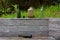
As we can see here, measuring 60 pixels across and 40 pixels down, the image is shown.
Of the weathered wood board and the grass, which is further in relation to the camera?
the grass

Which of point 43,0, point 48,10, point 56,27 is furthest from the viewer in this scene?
point 43,0

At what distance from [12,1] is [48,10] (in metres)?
0.72

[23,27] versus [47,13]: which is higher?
[47,13]

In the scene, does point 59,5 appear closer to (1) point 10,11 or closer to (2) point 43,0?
(2) point 43,0

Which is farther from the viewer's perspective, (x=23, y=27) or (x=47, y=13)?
(x=47, y=13)

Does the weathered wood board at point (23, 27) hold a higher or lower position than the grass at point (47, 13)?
lower

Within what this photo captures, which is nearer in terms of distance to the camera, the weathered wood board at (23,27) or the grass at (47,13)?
the weathered wood board at (23,27)

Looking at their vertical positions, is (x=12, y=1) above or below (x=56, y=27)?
above

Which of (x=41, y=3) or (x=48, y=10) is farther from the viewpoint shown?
(x=41, y=3)

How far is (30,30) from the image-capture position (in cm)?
283

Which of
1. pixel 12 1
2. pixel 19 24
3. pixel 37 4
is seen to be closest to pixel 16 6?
pixel 12 1

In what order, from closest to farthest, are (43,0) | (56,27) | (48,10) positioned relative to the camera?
Answer: (56,27)
(48,10)
(43,0)

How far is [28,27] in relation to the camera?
2.83 metres

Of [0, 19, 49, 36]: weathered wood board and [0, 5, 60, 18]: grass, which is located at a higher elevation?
[0, 5, 60, 18]: grass
